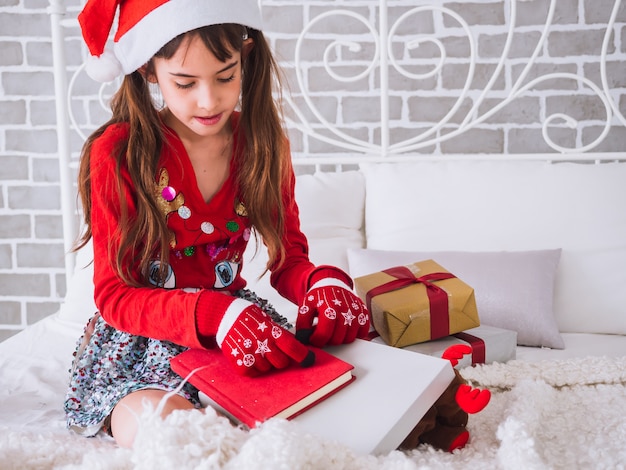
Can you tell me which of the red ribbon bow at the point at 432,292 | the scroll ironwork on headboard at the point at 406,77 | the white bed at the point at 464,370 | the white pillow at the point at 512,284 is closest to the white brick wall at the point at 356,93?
the scroll ironwork on headboard at the point at 406,77

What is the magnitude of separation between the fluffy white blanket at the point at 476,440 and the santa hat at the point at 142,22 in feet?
1.87

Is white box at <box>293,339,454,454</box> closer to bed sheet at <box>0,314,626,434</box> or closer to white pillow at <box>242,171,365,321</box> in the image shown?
bed sheet at <box>0,314,626,434</box>

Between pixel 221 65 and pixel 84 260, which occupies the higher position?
pixel 221 65

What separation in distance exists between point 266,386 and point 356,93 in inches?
52.1

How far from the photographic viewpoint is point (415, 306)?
1.18 m

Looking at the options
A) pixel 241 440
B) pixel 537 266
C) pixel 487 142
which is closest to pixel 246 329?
pixel 241 440

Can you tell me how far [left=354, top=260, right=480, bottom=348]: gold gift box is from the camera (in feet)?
3.87

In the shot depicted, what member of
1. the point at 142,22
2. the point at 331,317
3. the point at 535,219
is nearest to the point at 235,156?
the point at 142,22

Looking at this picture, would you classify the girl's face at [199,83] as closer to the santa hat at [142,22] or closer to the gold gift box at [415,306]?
the santa hat at [142,22]

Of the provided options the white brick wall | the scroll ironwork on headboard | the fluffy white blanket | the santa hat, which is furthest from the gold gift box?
the white brick wall

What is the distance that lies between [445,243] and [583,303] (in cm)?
34

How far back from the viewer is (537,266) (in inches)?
56.1

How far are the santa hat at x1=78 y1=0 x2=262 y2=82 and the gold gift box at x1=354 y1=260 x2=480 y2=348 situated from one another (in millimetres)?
534

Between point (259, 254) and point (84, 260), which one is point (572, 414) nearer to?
point (259, 254)
